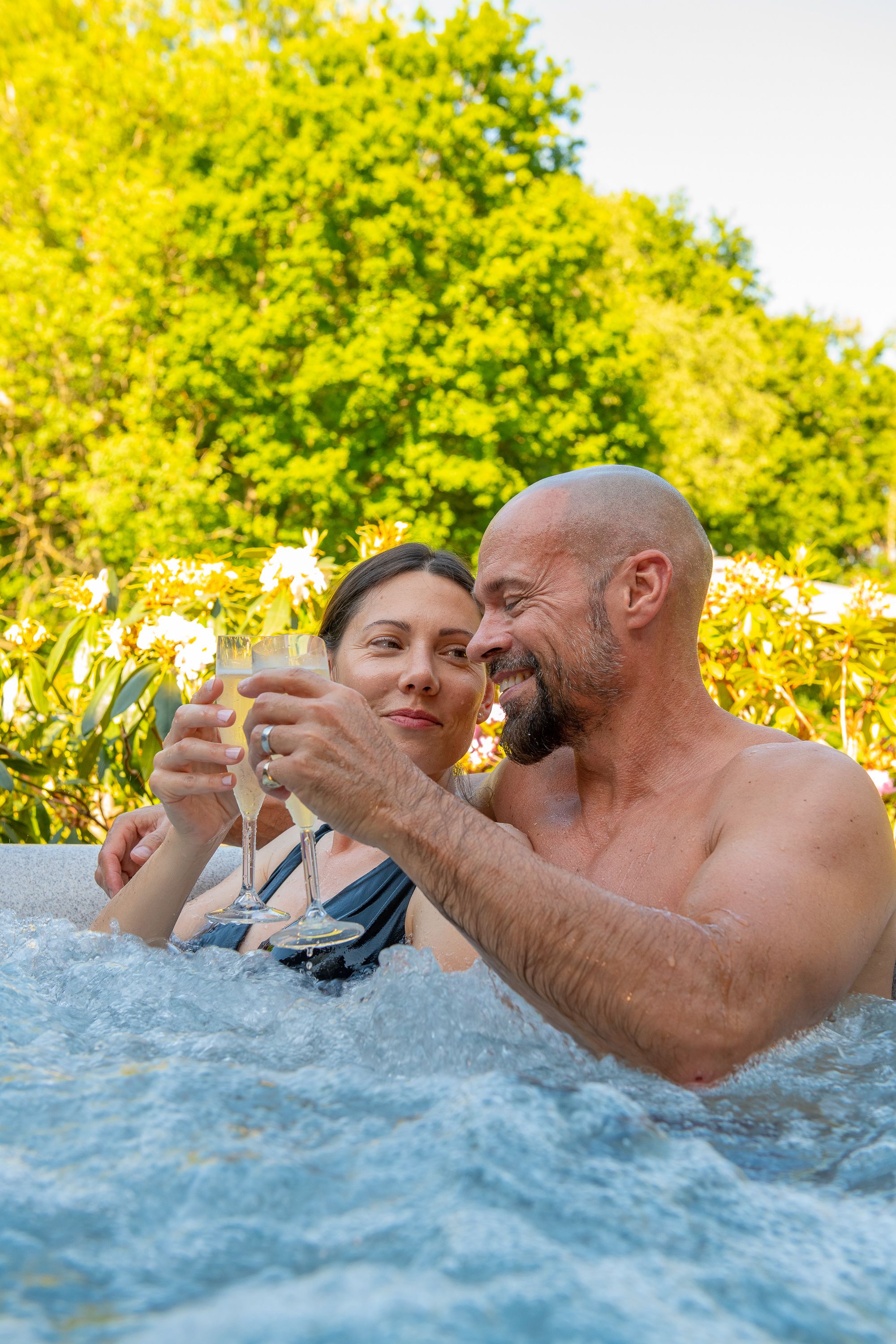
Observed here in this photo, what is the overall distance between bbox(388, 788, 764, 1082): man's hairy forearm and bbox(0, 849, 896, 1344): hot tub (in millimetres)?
114

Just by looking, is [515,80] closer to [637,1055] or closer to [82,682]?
[82,682]

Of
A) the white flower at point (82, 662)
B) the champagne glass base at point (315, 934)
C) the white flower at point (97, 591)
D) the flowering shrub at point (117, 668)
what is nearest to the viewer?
the champagne glass base at point (315, 934)

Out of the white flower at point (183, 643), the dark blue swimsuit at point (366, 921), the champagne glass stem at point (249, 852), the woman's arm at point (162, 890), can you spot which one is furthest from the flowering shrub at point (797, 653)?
the champagne glass stem at point (249, 852)

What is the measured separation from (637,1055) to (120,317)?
63.3ft

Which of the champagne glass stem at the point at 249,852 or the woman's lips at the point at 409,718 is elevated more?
the woman's lips at the point at 409,718

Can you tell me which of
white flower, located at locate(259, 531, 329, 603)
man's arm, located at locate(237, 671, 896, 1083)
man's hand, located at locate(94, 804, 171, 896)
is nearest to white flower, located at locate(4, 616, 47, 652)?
white flower, located at locate(259, 531, 329, 603)

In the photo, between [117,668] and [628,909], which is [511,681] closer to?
[628,909]

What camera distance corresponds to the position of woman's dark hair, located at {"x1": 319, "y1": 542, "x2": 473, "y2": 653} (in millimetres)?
3119

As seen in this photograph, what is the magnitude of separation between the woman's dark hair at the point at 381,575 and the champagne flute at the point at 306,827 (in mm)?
840

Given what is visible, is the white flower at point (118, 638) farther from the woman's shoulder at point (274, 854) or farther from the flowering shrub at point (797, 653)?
the flowering shrub at point (797, 653)

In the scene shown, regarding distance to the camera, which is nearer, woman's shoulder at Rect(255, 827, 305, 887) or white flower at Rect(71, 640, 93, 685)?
woman's shoulder at Rect(255, 827, 305, 887)

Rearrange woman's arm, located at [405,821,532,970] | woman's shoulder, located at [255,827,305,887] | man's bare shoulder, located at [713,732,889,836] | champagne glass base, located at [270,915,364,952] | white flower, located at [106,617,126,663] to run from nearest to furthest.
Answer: man's bare shoulder, located at [713,732,889,836], champagne glass base, located at [270,915,364,952], woman's arm, located at [405,821,532,970], woman's shoulder, located at [255,827,305,887], white flower, located at [106,617,126,663]

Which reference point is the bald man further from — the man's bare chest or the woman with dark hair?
the woman with dark hair

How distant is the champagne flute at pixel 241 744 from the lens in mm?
2301
